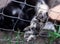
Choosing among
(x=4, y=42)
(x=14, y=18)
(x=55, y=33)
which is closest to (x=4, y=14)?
(x=14, y=18)

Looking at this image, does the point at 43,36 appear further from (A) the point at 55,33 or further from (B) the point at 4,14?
(B) the point at 4,14

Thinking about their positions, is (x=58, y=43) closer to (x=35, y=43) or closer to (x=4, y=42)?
(x=35, y=43)

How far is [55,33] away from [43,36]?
118mm

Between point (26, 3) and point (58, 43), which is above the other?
point (26, 3)

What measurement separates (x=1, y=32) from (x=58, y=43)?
1.48ft

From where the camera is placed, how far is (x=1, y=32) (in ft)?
7.50

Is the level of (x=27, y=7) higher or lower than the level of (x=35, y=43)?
higher

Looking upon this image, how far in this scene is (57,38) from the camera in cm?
221

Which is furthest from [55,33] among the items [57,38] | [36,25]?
[36,25]

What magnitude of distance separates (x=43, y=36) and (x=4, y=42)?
12.0 inches

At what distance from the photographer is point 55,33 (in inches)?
86.0

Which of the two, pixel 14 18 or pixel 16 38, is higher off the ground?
pixel 14 18

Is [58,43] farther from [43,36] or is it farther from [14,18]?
[14,18]

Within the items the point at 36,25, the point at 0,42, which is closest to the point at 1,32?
the point at 0,42
